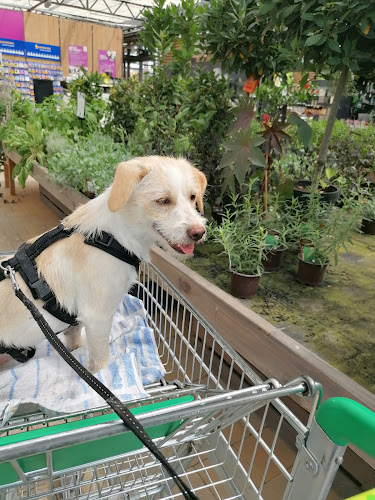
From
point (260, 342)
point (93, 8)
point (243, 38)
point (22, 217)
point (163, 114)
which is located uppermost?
point (93, 8)

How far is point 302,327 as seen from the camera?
1657 millimetres

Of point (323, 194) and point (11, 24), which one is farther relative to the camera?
point (11, 24)

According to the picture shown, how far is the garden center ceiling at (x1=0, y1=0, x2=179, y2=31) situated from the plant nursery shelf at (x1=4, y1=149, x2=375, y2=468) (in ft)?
34.0

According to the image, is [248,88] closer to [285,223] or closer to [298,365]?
[285,223]

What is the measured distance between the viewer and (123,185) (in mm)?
922

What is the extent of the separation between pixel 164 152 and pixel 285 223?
1083 mm

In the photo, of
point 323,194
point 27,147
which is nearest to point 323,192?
point 323,194

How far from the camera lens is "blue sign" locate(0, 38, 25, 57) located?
738 cm

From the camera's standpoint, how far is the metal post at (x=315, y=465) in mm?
525

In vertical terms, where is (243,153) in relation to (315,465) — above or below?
above

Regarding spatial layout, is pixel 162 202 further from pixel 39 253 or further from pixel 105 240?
pixel 39 253

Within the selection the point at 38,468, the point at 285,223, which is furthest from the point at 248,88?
the point at 38,468

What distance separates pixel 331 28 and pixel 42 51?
790 cm

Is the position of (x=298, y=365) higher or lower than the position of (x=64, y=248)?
lower
